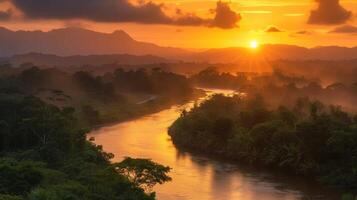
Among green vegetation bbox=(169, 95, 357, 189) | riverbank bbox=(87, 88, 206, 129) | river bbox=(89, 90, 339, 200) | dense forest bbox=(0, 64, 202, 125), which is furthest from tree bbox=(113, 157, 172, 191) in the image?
riverbank bbox=(87, 88, 206, 129)

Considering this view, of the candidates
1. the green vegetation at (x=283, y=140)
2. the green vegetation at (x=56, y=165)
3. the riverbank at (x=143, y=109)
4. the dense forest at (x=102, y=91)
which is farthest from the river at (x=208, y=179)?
the dense forest at (x=102, y=91)

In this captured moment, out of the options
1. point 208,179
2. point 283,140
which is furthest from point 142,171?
point 283,140

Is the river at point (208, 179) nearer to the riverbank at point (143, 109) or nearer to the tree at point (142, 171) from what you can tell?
the tree at point (142, 171)

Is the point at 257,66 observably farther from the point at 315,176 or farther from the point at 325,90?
the point at 315,176

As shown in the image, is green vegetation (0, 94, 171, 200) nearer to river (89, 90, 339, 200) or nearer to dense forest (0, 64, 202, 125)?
river (89, 90, 339, 200)

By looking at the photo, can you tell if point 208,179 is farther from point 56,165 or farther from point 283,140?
point 56,165

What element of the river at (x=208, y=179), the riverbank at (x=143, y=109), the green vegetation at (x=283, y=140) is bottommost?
the river at (x=208, y=179)

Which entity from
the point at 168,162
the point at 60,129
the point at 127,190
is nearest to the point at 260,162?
the point at 168,162
